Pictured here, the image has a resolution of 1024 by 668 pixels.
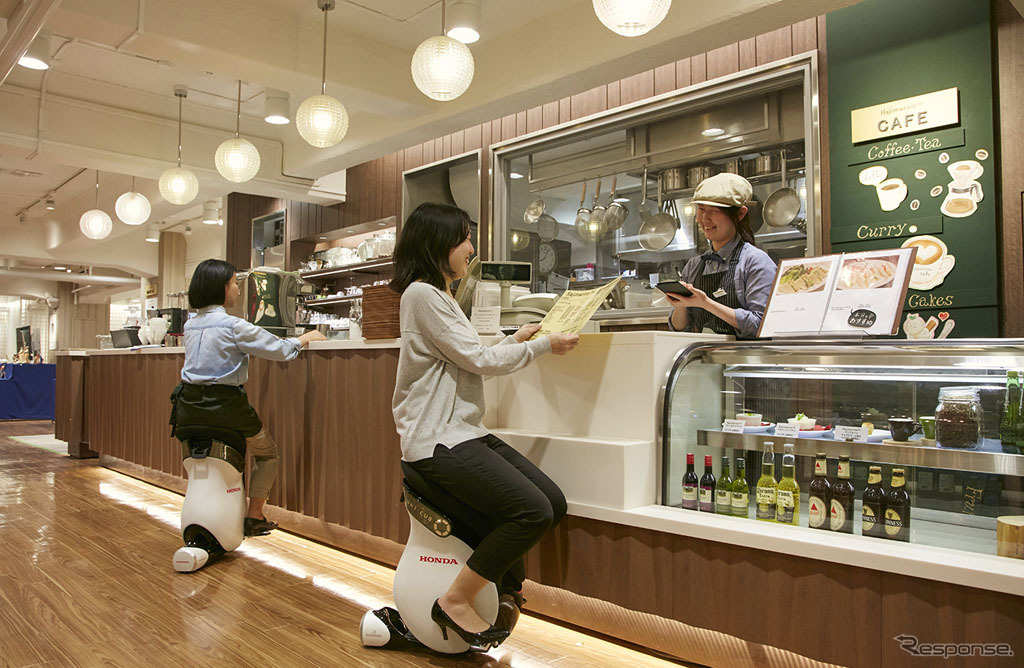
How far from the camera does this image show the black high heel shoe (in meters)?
2.28

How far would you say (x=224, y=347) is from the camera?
3670 millimetres

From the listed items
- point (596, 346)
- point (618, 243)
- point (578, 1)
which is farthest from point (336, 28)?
point (596, 346)

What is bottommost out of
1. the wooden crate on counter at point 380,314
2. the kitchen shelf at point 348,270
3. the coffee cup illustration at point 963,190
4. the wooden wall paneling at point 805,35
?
the wooden crate on counter at point 380,314

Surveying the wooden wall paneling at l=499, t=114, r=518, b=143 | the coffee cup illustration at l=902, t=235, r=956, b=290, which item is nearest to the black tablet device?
the coffee cup illustration at l=902, t=235, r=956, b=290

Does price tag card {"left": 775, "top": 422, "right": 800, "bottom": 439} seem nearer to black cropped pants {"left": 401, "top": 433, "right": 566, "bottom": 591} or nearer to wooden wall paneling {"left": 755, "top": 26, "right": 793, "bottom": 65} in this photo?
black cropped pants {"left": 401, "top": 433, "right": 566, "bottom": 591}

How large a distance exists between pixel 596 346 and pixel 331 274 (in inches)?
249

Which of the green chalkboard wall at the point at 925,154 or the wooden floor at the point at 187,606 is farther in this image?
the green chalkboard wall at the point at 925,154

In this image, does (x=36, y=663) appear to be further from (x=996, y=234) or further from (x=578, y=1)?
(x=578, y=1)

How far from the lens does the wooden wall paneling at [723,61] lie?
4.59 metres

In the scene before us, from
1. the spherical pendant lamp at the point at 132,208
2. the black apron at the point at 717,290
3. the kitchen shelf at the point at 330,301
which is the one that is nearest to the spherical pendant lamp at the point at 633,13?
the black apron at the point at 717,290

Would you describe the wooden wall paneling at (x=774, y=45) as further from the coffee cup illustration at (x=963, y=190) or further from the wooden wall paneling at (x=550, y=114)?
Answer: the wooden wall paneling at (x=550, y=114)

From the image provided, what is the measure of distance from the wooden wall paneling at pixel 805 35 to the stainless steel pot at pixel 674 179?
1050 millimetres

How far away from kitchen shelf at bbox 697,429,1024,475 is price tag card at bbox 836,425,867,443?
0.02m

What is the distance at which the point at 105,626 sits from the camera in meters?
2.72
